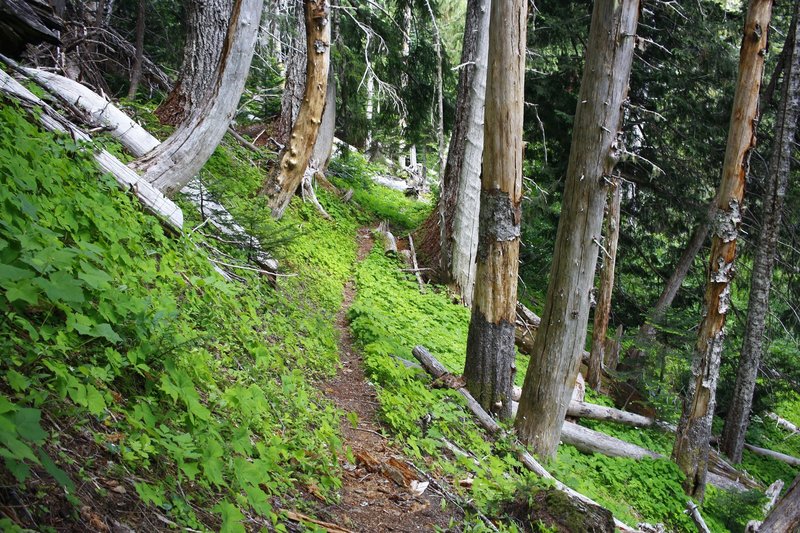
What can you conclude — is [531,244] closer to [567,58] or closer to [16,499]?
[567,58]

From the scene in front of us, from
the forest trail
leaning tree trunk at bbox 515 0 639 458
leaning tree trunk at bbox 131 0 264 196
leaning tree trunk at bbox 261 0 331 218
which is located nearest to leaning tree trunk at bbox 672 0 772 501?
leaning tree trunk at bbox 515 0 639 458

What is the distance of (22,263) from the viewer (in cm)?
258

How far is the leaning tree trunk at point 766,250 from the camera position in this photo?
10.1m

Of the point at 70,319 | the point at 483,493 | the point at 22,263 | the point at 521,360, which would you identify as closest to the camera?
the point at 22,263

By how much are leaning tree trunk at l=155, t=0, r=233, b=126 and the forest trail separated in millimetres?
5689

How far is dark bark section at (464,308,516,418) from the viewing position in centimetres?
638

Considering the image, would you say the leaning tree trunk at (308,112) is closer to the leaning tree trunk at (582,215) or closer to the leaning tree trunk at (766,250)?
the leaning tree trunk at (582,215)

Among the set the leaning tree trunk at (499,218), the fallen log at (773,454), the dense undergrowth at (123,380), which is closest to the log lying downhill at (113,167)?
the dense undergrowth at (123,380)

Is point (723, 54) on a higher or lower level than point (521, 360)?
higher

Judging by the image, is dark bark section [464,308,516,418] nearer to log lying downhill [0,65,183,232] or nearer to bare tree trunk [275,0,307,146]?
log lying downhill [0,65,183,232]

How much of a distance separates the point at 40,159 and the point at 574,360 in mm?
5160

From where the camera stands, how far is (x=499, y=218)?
622cm

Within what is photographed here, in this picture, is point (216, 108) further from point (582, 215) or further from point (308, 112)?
point (582, 215)

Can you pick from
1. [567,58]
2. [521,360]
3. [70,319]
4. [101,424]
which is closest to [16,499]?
[101,424]
